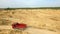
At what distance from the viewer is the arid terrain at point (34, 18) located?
1020mm

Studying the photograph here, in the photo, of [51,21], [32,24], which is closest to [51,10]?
[51,21]

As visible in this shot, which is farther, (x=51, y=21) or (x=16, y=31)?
(x=51, y=21)

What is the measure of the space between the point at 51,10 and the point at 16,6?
374 mm

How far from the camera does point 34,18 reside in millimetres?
1147

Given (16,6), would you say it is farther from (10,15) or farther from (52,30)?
(52,30)

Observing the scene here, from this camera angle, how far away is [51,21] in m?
1.09

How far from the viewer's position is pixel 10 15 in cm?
120

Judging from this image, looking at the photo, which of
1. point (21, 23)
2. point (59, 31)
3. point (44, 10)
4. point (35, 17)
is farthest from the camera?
point (44, 10)

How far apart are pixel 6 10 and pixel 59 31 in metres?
0.62

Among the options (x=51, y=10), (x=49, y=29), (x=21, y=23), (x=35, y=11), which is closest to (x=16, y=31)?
(x=21, y=23)

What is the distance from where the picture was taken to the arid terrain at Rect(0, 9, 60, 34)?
1.02 metres

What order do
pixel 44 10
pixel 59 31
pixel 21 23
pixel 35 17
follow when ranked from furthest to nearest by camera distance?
pixel 44 10, pixel 35 17, pixel 21 23, pixel 59 31

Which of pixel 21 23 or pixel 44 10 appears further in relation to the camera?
pixel 44 10

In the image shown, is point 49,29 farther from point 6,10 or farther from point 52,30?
point 6,10
